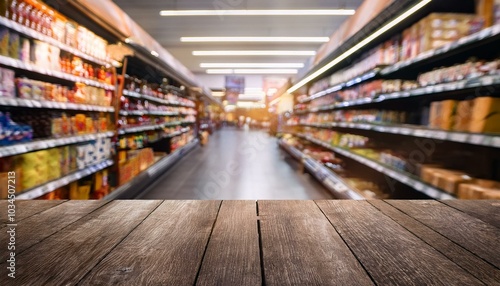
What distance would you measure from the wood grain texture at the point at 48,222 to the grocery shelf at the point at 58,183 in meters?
1.35

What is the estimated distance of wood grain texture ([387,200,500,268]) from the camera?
761mm

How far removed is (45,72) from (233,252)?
247 centimetres

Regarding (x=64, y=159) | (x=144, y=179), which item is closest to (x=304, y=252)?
(x=64, y=159)

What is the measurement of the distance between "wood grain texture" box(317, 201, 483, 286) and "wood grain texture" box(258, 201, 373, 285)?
0.04 m

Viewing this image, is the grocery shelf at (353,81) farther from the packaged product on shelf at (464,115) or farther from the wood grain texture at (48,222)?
the wood grain texture at (48,222)

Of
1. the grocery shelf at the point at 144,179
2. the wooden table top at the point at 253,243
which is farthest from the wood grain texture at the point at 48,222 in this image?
the grocery shelf at the point at 144,179

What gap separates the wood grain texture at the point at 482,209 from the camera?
39.0 inches

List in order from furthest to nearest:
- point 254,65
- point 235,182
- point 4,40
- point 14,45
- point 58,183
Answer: point 254,65 < point 235,182 < point 58,183 < point 14,45 < point 4,40

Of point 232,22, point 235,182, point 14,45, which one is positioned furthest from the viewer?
point 232,22

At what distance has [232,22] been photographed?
831 centimetres

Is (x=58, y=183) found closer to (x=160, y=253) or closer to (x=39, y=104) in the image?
(x=39, y=104)

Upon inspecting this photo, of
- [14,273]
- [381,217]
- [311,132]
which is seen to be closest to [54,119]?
[14,273]

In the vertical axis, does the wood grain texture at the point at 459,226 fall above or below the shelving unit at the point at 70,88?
below

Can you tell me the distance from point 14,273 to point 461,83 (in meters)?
2.36
